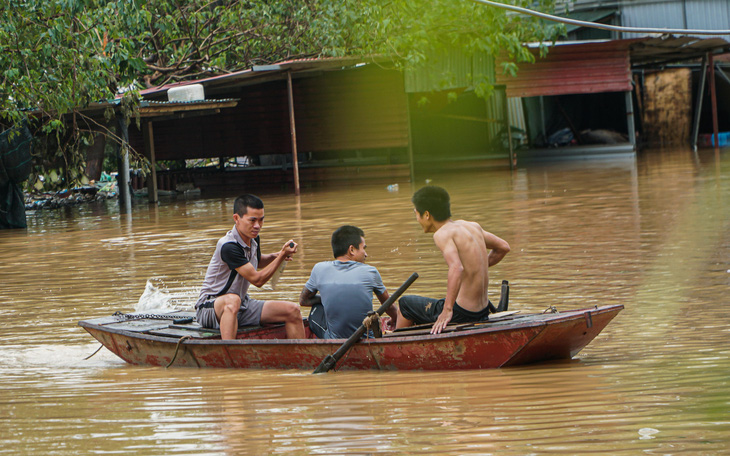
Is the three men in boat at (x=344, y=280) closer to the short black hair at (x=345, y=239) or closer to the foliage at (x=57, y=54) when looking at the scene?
the short black hair at (x=345, y=239)

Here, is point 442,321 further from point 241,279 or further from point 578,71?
point 578,71

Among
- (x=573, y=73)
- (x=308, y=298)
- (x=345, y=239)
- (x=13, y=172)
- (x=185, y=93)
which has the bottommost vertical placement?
(x=308, y=298)

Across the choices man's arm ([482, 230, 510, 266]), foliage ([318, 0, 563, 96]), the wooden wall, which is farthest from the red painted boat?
the wooden wall

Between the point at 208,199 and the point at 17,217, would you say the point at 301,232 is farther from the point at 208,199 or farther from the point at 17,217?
the point at 208,199

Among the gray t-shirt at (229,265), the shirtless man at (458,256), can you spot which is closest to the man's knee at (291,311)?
the gray t-shirt at (229,265)

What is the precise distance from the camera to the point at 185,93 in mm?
19797

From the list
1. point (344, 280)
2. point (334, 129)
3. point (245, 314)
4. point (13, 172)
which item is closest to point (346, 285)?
point (344, 280)

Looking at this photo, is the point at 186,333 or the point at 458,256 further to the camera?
the point at 186,333

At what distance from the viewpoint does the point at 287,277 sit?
1028 centimetres

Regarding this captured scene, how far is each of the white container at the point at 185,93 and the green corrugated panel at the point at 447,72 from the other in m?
5.71

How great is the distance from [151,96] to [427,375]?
17.4m

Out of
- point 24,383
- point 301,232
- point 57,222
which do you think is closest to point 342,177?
point 57,222

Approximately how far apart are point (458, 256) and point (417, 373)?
77 centimetres

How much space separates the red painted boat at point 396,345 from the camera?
17.8 feet
